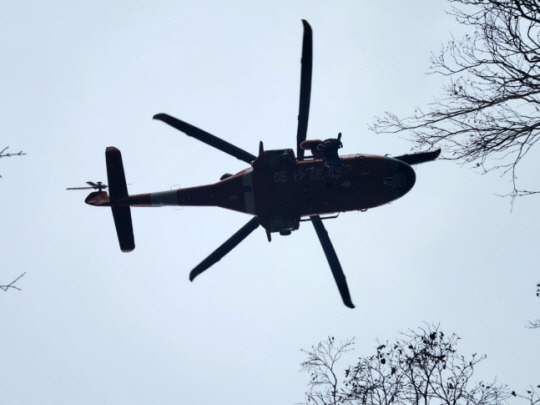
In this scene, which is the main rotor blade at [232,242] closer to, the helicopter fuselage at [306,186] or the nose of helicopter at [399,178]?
the helicopter fuselage at [306,186]

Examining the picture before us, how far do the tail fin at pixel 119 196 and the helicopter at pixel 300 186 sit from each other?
7cm

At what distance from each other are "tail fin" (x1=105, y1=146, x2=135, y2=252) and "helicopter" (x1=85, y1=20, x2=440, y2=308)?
66 millimetres

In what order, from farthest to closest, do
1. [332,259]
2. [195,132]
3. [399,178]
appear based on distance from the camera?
[332,259] → [399,178] → [195,132]

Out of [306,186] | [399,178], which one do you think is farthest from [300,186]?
[399,178]

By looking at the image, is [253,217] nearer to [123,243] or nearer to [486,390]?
Answer: [123,243]

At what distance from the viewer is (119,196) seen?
1467 cm

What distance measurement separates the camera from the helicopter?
13516mm

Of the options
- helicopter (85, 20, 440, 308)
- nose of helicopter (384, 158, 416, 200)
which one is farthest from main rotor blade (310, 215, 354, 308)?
nose of helicopter (384, 158, 416, 200)

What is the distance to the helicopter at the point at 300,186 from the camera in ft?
44.3

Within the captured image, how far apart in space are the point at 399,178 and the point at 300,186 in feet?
9.16

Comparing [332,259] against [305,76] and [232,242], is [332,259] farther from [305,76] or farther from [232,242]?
[305,76]

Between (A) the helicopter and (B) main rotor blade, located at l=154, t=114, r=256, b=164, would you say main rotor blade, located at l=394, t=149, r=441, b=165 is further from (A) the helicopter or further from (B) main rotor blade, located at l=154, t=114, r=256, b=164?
(B) main rotor blade, located at l=154, t=114, r=256, b=164

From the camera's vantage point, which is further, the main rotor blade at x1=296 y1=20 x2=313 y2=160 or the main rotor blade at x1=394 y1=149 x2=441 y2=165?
the main rotor blade at x1=394 y1=149 x2=441 y2=165

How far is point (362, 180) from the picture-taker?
13.7 metres
